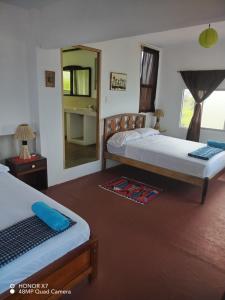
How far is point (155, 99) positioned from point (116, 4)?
3832 mm

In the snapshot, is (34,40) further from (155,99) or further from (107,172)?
(155,99)

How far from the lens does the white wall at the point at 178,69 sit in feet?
15.5

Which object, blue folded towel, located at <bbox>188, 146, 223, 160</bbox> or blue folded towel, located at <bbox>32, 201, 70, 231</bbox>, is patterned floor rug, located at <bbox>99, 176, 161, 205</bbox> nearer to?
blue folded towel, located at <bbox>188, 146, 223, 160</bbox>

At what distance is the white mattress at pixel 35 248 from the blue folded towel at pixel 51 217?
0.05 metres

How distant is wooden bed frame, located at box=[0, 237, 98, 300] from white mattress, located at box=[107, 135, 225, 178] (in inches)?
80.7

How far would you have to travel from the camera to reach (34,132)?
3.33 meters

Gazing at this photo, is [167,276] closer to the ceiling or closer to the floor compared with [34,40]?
closer to the floor

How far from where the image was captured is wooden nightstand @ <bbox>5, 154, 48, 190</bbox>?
3.00m

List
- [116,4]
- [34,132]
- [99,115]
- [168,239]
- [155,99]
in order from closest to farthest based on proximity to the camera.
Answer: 1. [116,4]
2. [168,239]
3. [34,132]
4. [99,115]
5. [155,99]

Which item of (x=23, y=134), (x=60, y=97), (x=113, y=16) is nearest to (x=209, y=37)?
(x=113, y=16)

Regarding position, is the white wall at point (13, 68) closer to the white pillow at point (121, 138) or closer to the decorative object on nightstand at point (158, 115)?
the white pillow at point (121, 138)

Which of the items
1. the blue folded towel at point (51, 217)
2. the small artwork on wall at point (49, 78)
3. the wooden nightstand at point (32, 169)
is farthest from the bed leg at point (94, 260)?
the small artwork on wall at point (49, 78)

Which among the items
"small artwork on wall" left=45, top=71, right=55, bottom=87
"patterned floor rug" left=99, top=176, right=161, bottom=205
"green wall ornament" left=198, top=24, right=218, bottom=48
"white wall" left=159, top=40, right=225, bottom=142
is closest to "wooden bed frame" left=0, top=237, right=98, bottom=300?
"patterned floor rug" left=99, top=176, right=161, bottom=205

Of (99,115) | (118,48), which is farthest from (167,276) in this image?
(118,48)
